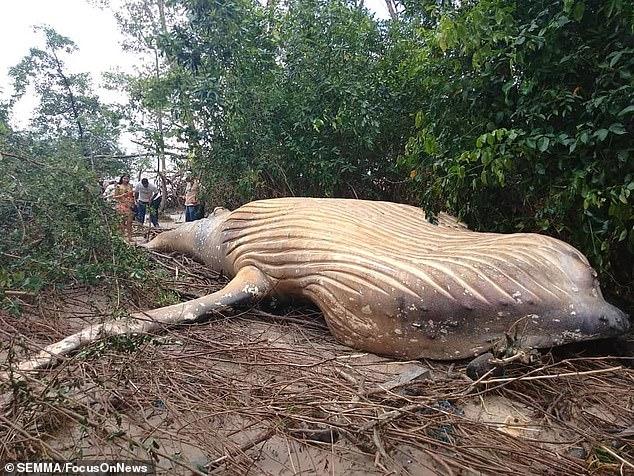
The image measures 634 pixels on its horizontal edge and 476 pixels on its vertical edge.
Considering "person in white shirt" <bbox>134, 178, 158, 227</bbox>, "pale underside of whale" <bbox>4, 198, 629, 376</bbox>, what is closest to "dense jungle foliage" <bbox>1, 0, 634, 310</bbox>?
"pale underside of whale" <bbox>4, 198, 629, 376</bbox>

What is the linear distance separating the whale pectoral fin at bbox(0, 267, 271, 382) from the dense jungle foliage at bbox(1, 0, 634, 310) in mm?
1575

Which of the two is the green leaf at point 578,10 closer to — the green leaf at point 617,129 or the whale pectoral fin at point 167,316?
the green leaf at point 617,129

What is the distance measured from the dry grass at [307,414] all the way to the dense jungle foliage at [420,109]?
1.22m

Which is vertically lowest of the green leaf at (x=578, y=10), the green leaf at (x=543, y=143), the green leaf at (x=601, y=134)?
the green leaf at (x=543, y=143)

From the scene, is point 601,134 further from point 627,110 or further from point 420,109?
point 420,109

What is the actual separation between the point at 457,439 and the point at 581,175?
189 centimetres

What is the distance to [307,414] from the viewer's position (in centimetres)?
242

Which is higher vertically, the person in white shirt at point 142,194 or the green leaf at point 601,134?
the green leaf at point 601,134

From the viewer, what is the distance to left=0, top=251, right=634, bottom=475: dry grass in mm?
2064

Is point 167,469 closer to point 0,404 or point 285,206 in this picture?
point 0,404

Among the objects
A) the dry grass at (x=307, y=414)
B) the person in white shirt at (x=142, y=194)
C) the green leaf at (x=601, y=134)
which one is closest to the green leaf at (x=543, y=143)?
the green leaf at (x=601, y=134)

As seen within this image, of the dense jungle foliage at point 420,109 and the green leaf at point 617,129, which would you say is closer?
the green leaf at point 617,129

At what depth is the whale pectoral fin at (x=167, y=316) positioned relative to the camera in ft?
9.52

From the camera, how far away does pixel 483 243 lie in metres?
3.46
